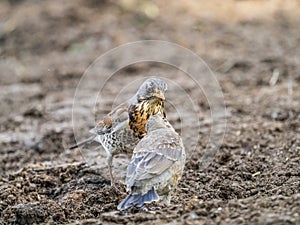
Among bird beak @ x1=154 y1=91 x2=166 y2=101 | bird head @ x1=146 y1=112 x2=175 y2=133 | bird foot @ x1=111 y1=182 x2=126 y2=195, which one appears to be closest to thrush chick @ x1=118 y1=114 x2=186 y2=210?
bird head @ x1=146 y1=112 x2=175 y2=133

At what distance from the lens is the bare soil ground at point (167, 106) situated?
6371 mm

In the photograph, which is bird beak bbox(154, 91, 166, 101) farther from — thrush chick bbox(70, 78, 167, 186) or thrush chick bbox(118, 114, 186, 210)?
thrush chick bbox(118, 114, 186, 210)

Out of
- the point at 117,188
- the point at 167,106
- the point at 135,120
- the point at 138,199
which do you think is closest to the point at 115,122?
the point at 135,120

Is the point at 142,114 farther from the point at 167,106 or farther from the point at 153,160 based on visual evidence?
the point at 167,106

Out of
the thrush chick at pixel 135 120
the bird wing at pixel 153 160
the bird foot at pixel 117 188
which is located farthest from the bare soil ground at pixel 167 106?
the thrush chick at pixel 135 120

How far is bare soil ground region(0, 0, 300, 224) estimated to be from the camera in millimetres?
6371

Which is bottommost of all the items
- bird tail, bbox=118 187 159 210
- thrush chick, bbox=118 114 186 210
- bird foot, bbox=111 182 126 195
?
bird foot, bbox=111 182 126 195

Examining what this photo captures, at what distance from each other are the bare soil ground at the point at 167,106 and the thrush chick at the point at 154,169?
17 cm

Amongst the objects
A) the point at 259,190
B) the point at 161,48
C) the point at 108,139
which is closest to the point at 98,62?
the point at 161,48

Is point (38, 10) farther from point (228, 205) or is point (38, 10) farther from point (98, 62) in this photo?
point (228, 205)

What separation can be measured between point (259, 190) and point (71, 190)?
2.16 metres

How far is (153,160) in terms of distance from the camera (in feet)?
19.9

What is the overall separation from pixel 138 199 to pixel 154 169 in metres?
0.33

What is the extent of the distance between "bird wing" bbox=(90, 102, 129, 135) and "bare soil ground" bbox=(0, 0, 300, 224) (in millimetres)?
628
